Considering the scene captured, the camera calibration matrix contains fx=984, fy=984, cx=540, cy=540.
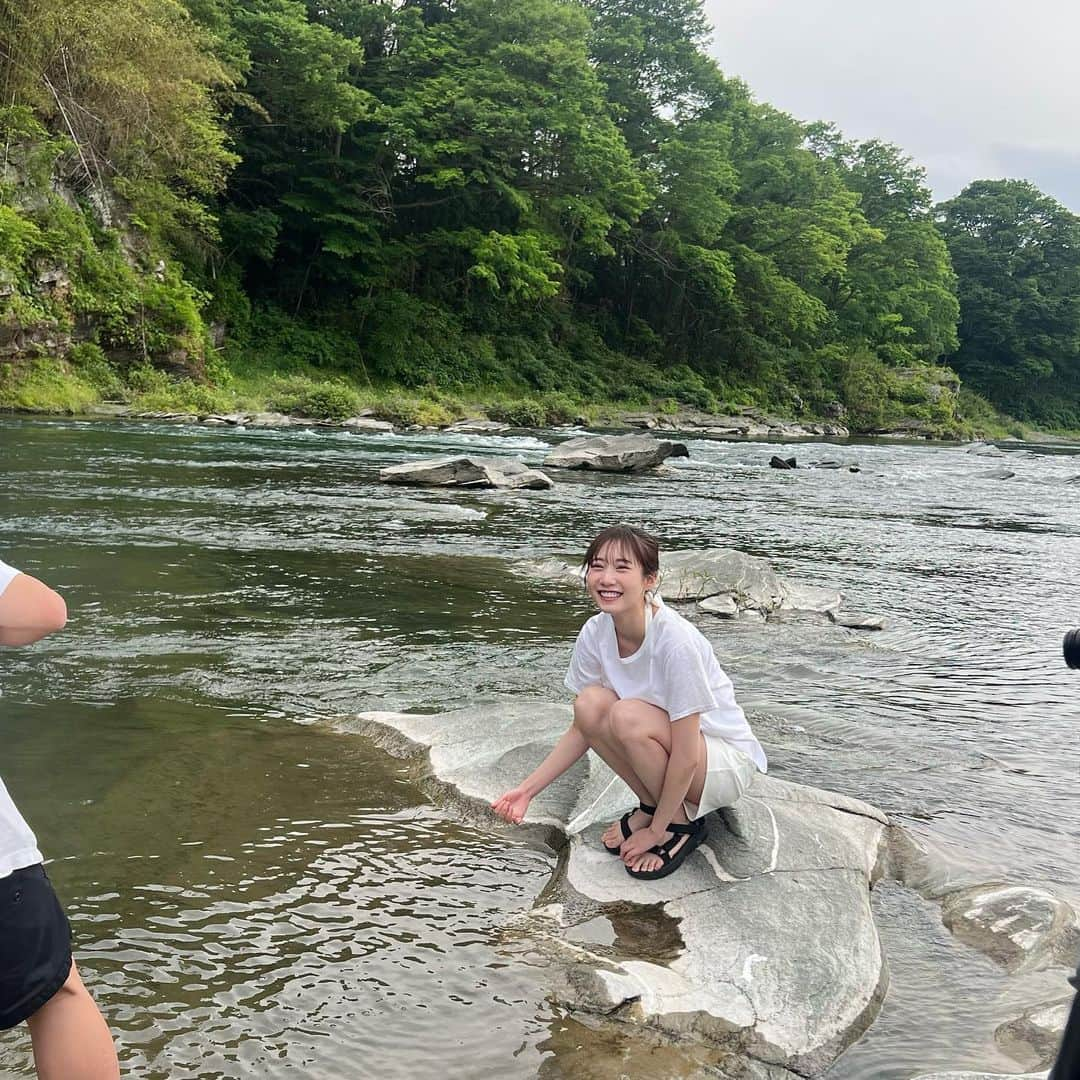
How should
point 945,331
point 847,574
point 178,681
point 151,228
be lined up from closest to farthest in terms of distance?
point 178,681, point 847,574, point 151,228, point 945,331

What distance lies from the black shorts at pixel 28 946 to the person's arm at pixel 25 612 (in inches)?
16.3

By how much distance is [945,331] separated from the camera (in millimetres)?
57281

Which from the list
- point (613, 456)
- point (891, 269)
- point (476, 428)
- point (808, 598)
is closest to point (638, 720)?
point (808, 598)

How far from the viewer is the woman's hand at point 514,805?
356cm

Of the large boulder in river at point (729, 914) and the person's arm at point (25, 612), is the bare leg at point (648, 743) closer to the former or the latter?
the large boulder in river at point (729, 914)

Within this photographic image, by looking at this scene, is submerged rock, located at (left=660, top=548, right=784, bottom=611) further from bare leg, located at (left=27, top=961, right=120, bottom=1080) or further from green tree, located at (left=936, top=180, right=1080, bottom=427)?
green tree, located at (left=936, top=180, right=1080, bottom=427)

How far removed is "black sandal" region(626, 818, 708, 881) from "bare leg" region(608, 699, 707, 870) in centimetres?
2

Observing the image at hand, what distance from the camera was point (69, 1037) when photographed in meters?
1.83

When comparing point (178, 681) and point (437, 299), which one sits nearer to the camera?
point (178, 681)

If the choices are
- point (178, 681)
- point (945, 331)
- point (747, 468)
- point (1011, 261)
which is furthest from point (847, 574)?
point (1011, 261)

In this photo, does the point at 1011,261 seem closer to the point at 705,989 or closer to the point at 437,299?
the point at 437,299

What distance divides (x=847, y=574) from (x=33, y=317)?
1987 cm

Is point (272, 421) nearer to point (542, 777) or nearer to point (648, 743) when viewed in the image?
point (542, 777)

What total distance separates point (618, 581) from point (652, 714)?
0.46 metres
